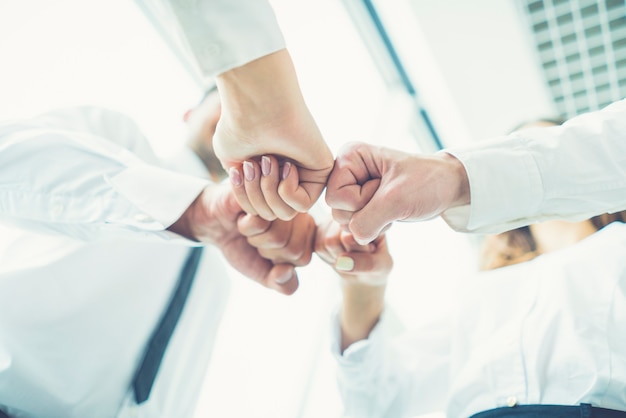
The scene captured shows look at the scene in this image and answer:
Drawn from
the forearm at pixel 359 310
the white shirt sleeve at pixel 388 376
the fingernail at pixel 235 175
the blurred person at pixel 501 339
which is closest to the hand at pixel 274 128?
the fingernail at pixel 235 175

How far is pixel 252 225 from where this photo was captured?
662 mm

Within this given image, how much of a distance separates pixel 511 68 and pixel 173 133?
1.27 m

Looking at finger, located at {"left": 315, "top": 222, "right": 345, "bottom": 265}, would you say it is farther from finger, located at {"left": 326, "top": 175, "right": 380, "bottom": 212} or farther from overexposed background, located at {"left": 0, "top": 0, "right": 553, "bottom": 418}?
overexposed background, located at {"left": 0, "top": 0, "right": 553, "bottom": 418}

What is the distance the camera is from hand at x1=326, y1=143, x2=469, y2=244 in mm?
538

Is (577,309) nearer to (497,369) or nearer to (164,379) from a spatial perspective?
(497,369)

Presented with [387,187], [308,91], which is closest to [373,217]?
[387,187]

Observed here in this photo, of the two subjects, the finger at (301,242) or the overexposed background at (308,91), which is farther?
the overexposed background at (308,91)

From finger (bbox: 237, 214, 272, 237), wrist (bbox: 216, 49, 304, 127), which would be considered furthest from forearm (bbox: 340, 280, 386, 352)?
wrist (bbox: 216, 49, 304, 127)

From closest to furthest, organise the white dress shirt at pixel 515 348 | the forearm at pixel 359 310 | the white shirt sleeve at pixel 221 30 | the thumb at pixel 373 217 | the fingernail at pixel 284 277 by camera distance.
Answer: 1. the white shirt sleeve at pixel 221 30
2. the thumb at pixel 373 217
3. the white dress shirt at pixel 515 348
4. the fingernail at pixel 284 277
5. the forearm at pixel 359 310

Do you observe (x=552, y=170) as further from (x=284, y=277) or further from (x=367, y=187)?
(x=284, y=277)

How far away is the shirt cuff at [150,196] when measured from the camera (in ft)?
2.12

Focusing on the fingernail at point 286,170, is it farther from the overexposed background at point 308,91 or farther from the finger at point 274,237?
the overexposed background at point 308,91

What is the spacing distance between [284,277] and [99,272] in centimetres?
39

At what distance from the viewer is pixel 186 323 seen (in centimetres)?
91
